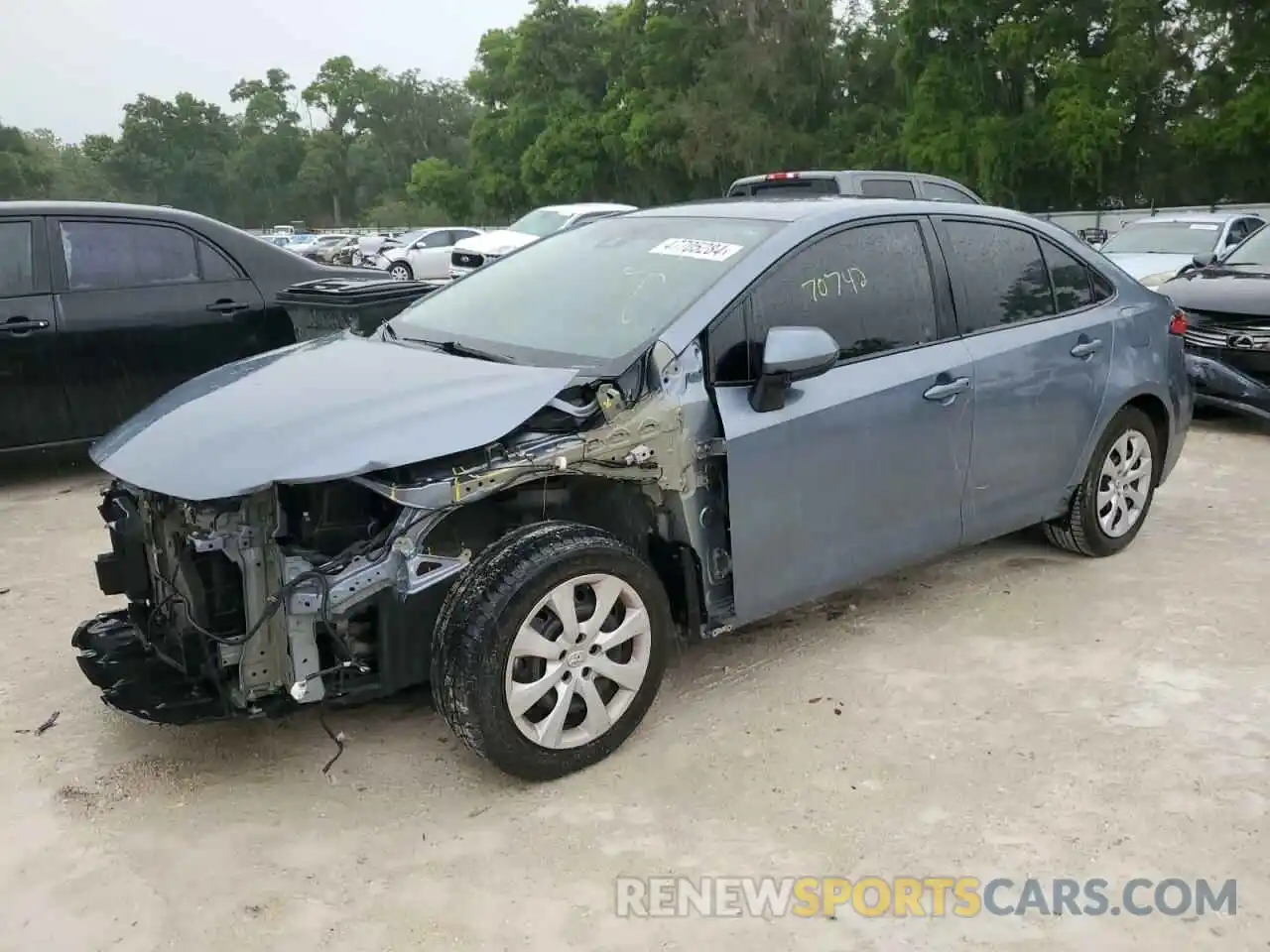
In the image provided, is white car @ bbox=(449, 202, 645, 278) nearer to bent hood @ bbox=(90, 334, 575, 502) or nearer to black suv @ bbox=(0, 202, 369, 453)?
black suv @ bbox=(0, 202, 369, 453)

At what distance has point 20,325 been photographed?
5930mm

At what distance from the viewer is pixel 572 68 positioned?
4731 cm

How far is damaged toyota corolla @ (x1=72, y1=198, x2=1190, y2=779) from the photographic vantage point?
295cm

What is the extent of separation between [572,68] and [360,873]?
48309mm

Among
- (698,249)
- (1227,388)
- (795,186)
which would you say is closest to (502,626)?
(698,249)

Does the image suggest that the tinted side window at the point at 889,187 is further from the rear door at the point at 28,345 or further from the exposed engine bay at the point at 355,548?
the exposed engine bay at the point at 355,548

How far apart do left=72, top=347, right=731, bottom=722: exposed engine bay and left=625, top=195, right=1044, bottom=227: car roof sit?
90 centimetres

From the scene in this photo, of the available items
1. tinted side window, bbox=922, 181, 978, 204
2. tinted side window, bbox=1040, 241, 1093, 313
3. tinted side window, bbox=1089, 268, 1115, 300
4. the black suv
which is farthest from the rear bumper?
the black suv

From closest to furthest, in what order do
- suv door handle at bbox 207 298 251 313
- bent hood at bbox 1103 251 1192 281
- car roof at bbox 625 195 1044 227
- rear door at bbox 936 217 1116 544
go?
car roof at bbox 625 195 1044 227
rear door at bbox 936 217 1116 544
suv door handle at bbox 207 298 251 313
bent hood at bbox 1103 251 1192 281

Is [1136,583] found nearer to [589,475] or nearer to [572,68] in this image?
[589,475]

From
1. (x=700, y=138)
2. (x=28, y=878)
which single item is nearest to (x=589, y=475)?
(x=28, y=878)

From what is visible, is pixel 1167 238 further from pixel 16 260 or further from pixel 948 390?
pixel 16 260

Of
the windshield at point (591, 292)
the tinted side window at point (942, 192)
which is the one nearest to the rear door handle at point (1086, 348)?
the windshield at point (591, 292)

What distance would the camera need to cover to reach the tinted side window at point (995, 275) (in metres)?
4.19
